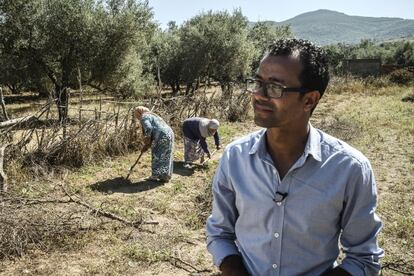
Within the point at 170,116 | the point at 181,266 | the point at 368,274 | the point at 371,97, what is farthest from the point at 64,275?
the point at 371,97

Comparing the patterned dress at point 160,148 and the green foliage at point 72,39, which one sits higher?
the green foliage at point 72,39

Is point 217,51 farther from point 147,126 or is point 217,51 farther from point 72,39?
point 147,126

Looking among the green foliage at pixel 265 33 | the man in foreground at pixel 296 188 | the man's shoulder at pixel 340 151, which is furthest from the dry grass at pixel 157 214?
the green foliage at pixel 265 33

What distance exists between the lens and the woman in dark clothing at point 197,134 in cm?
851

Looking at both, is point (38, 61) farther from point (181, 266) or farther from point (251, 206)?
point (251, 206)

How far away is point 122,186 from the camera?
753 centimetres

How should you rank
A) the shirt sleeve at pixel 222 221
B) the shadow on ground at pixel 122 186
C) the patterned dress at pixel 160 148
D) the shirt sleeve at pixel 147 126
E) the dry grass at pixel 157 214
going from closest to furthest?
the shirt sleeve at pixel 222 221 < the dry grass at pixel 157 214 < the shadow on ground at pixel 122 186 < the shirt sleeve at pixel 147 126 < the patterned dress at pixel 160 148

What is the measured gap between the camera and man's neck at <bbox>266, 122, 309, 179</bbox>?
5.61ft

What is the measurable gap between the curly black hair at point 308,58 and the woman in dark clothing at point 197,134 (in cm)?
679

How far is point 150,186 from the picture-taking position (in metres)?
7.56

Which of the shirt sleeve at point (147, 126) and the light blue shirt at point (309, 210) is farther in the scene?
the shirt sleeve at point (147, 126)

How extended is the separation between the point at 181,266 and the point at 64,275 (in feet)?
4.16

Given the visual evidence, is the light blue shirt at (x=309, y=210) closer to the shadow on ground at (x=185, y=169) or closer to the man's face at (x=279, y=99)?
the man's face at (x=279, y=99)

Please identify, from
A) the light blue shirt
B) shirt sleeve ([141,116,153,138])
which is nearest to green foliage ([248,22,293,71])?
shirt sleeve ([141,116,153,138])
